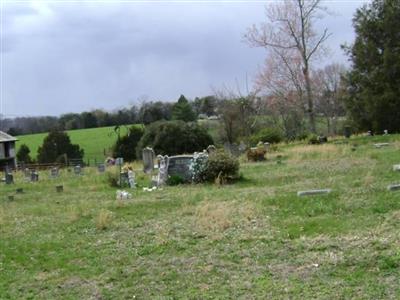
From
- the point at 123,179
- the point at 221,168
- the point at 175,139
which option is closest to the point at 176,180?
the point at 221,168

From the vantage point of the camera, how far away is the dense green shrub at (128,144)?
5522 centimetres

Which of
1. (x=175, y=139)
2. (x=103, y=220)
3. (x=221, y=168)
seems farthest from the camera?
(x=175, y=139)

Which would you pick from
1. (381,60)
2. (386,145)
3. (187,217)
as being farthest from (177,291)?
(381,60)

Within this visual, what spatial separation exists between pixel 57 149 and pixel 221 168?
174 feet

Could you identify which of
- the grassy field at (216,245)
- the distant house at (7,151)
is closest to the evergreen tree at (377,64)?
the grassy field at (216,245)

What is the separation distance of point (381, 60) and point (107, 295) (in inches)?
1263

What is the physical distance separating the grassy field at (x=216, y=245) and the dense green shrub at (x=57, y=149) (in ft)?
176

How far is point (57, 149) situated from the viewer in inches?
2694

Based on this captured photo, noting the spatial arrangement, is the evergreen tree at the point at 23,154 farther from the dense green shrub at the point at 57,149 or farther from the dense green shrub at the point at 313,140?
the dense green shrub at the point at 313,140

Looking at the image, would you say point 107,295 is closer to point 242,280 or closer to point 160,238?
point 242,280

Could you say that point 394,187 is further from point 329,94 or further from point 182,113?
point 329,94

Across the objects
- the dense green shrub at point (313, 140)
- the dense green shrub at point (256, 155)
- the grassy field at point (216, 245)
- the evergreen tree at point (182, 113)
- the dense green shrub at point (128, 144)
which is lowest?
the grassy field at point (216, 245)

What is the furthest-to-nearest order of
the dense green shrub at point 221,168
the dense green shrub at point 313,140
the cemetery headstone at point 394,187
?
1. the dense green shrub at point 313,140
2. the dense green shrub at point 221,168
3. the cemetery headstone at point 394,187

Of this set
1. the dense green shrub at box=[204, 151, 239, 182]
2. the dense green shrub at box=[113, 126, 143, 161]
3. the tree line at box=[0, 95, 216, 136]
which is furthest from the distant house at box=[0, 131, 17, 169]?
the dense green shrub at box=[204, 151, 239, 182]
